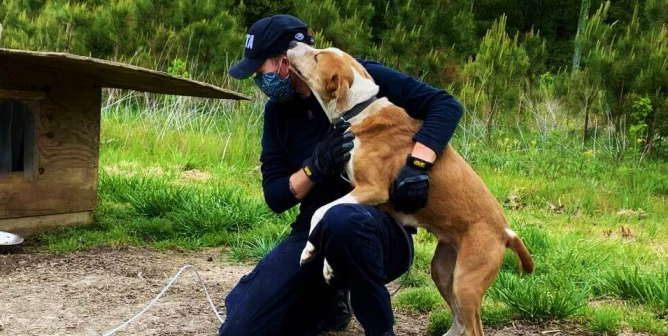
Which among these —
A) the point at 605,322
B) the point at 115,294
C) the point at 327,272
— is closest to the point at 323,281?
the point at 327,272

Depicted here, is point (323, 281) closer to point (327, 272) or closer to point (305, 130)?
point (327, 272)

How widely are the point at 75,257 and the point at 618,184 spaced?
570 centimetres

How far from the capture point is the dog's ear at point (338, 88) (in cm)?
320

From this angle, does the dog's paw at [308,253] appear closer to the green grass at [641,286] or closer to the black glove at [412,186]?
the black glove at [412,186]

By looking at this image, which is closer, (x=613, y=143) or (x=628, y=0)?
(x=613, y=143)

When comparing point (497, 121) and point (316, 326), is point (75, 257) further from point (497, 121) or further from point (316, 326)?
point (497, 121)

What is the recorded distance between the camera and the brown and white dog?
117 inches

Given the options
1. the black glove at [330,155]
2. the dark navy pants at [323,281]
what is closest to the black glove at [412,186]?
the dark navy pants at [323,281]

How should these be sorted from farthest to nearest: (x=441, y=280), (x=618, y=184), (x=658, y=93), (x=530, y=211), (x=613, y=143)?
(x=613, y=143)
(x=658, y=93)
(x=618, y=184)
(x=530, y=211)
(x=441, y=280)

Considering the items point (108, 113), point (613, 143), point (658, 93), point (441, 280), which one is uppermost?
point (441, 280)

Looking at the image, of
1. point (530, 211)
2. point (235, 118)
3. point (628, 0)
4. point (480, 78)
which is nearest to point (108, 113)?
point (235, 118)

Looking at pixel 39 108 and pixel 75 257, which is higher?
pixel 39 108

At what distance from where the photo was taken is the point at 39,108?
16.9 feet

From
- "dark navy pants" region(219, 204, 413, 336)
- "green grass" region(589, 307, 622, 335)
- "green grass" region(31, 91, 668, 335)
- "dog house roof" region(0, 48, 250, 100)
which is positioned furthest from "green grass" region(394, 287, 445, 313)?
"dog house roof" region(0, 48, 250, 100)
